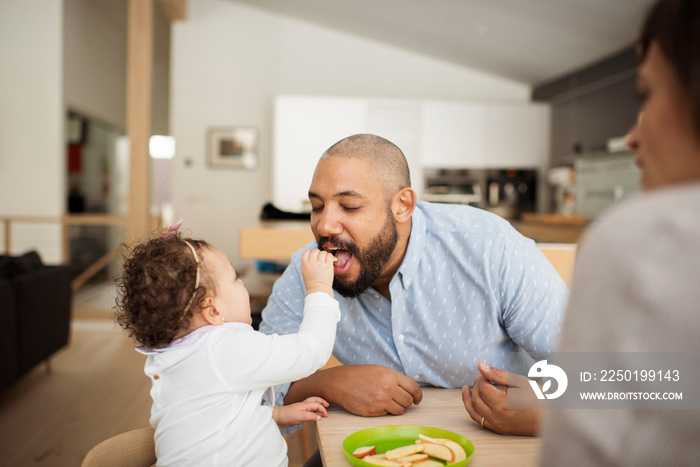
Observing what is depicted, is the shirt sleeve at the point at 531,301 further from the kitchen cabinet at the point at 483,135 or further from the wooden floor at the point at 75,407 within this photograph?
the kitchen cabinet at the point at 483,135

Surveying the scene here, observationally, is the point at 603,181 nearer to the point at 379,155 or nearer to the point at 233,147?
the point at 233,147

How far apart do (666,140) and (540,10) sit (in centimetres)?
490

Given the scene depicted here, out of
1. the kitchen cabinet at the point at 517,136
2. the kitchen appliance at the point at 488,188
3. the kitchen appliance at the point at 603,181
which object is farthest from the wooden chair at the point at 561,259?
the kitchen cabinet at the point at 517,136

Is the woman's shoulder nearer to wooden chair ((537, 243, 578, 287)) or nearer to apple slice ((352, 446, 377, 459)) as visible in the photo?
apple slice ((352, 446, 377, 459))

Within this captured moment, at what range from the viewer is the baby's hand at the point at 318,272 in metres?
1.16

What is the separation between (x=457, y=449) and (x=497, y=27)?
5422 millimetres

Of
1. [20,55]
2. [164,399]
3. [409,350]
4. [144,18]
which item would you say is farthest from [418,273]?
[20,55]

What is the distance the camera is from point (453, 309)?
1346 millimetres

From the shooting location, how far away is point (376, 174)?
1.36 meters

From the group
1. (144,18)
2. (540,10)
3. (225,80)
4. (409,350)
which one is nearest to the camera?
(409,350)

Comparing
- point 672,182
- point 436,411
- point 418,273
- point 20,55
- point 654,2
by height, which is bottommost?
point 436,411

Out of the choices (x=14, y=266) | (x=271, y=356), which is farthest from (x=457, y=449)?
(x=14, y=266)

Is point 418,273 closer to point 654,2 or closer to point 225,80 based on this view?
point 654,2

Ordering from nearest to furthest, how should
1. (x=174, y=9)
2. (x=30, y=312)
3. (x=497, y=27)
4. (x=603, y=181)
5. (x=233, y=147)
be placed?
(x=30, y=312), (x=603, y=181), (x=497, y=27), (x=174, y=9), (x=233, y=147)
